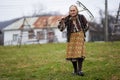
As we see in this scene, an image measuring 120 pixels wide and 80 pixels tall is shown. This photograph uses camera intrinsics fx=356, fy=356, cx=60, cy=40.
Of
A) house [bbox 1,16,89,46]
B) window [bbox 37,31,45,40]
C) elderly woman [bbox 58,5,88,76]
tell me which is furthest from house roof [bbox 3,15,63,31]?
elderly woman [bbox 58,5,88,76]

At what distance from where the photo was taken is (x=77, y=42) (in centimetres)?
959

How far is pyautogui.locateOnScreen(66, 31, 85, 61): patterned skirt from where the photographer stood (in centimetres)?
954

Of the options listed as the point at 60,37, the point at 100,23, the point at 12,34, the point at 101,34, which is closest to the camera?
the point at 60,37

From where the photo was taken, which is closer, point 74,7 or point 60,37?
point 74,7

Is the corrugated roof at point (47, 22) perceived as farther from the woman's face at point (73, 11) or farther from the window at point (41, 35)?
the woman's face at point (73, 11)

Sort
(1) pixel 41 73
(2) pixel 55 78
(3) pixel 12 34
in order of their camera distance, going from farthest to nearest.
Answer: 1. (3) pixel 12 34
2. (1) pixel 41 73
3. (2) pixel 55 78

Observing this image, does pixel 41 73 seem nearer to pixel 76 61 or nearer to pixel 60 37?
pixel 76 61

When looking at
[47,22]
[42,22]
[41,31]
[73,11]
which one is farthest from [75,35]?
[42,22]

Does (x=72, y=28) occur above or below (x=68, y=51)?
above

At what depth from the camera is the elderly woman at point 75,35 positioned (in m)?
9.55

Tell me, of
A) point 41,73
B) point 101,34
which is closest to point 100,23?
point 101,34

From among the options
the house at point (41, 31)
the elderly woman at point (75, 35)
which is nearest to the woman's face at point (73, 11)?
the elderly woman at point (75, 35)

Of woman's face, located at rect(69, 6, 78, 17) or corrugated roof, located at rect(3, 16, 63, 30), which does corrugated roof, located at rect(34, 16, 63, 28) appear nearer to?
corrugated roof, located at rect(3, 16, 63, 30)

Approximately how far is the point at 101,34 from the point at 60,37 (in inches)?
740
